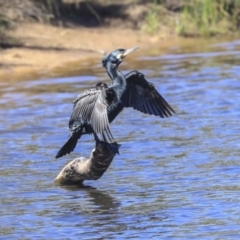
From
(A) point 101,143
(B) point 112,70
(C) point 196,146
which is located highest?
(B) point 112,70

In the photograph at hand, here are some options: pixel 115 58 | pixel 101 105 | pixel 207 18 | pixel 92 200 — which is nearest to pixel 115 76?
pixel 115 58

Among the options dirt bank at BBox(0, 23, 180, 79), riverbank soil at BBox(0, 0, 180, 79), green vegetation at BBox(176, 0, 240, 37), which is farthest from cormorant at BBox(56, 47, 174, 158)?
green vegetation at BBox(176, 0, 240, 37)

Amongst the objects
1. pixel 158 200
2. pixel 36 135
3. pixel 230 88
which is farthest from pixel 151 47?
pixel 158 200

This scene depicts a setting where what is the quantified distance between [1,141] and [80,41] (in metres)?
6.51

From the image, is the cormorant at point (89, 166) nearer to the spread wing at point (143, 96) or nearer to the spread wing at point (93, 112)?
the spread wing at point (93, 112)

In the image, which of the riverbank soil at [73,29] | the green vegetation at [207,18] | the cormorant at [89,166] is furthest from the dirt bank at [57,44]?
the cormorant at [89,166]

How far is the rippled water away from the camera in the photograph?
650 cm

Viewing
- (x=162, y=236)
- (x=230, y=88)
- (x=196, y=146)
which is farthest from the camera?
(x=230, y=88)

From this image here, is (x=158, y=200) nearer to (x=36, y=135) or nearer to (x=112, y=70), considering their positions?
(x=112, y=70)

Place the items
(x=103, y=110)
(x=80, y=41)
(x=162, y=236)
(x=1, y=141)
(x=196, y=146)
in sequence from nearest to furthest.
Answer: (x=162, y=236) < (x=103, y=110) < (x=196, y=146) < (x=1, y=141) < (x=80, y=41)

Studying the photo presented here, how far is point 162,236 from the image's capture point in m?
6.16

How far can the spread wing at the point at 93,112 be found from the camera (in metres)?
6.84

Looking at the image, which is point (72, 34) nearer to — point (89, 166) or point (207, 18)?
point (207, 18)

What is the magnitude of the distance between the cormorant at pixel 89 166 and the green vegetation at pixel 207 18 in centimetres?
931
